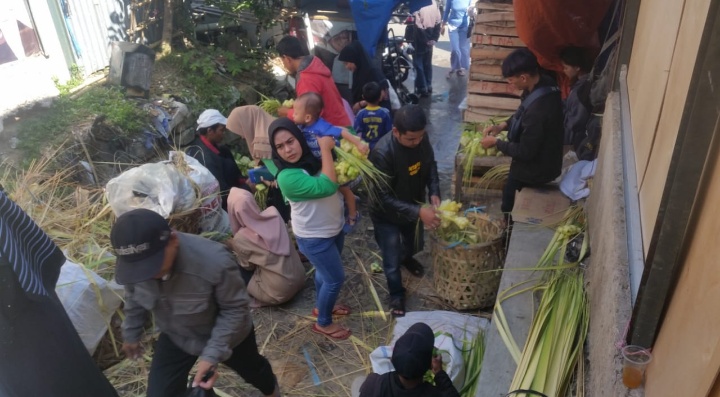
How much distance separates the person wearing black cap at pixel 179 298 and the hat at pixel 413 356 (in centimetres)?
88

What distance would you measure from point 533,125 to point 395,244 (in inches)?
55.5

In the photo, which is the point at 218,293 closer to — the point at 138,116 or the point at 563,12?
the point at 563,12

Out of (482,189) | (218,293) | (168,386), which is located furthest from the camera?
(482,189)

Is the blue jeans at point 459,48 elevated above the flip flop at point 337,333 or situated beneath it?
elevated above

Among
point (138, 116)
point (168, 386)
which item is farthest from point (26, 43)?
point (168, 386)

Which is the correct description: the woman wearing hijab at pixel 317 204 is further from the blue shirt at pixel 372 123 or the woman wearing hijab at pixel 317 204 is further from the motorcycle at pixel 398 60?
the motorcycle at pixel 398 60

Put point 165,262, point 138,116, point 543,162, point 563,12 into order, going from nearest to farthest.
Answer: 1. point 165,262
2. point 543,162
3. point 563,12
4. point 138,116

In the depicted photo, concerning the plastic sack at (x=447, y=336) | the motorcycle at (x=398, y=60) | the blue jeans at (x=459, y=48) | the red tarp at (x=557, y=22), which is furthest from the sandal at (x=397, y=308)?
the blue jeans at (x=459, y=48)

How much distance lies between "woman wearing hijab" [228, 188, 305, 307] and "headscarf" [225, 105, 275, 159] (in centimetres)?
68

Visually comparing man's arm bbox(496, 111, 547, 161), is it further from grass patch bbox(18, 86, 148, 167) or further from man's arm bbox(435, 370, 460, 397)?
grass patch bbox(18, 86, 148, 167)

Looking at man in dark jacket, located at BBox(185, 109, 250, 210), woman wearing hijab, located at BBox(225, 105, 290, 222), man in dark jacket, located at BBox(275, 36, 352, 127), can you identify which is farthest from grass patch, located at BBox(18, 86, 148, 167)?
man in dark jacket, located at BBox(275, 36, 352, 127)

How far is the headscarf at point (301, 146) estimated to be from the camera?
3.59 meters

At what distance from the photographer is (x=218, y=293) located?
2.74m

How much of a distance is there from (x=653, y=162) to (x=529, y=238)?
1.91m
